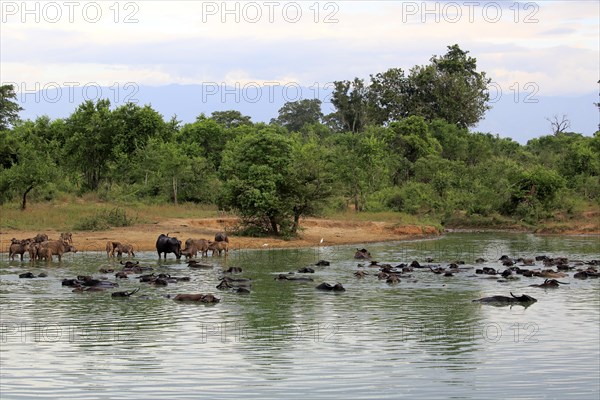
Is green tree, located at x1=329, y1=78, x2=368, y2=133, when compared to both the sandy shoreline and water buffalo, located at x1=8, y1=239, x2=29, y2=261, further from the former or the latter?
water buffalo, located at x1=8, y1=239, x2=29, y2=261

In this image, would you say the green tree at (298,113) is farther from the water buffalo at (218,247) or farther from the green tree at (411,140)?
the water buffalo at (218,247)

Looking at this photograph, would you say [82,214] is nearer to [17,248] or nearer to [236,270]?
[17,248]

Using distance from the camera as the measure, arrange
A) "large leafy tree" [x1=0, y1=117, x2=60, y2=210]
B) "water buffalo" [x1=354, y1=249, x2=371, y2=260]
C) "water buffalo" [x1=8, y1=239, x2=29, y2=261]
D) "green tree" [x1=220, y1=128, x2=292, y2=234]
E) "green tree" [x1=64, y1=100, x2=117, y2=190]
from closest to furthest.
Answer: "water buffalo" [x1=8, y1=239, x2=29, y2=261] < "water buffalo" [x1=354, y1=249, x2=371, y2=260] < "green tree" [x1=220, y1=128, x2=292, y2=234] < "large leafy tree" [x1=0, y1=117, x2=60, y2=210] < "green tree" [x1=64, y1=100, x2=117, y2=190]

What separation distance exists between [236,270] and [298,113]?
257ft

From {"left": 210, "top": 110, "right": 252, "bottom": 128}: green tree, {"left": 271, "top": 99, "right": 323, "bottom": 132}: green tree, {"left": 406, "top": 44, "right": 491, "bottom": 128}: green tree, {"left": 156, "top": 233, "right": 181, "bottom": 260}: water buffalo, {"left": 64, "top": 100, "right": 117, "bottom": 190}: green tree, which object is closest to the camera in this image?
{"left": 156, "top": 233, "right": 181, "bottom": 260}: water buffalo

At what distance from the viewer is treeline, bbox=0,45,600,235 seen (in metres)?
39.0

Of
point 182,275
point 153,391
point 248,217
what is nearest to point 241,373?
point 153,391

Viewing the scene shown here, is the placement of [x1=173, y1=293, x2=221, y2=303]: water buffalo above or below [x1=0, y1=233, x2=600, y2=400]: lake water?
above

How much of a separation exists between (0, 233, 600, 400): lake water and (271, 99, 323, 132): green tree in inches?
2997

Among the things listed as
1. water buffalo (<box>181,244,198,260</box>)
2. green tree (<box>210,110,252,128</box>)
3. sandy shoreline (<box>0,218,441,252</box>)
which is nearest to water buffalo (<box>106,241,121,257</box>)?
water buffalo (<box>181,244,198,260</box>)

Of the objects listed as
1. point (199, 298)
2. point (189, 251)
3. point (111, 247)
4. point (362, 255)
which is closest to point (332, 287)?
point (199, 298)

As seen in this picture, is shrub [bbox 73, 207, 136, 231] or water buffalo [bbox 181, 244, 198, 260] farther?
shrub [bbox 73, 207, 136, 231]

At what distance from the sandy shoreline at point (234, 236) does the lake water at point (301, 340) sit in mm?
7775

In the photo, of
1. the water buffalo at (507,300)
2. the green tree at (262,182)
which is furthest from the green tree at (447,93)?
the water buffalo at (507,300)
